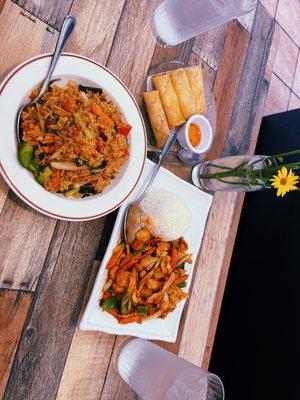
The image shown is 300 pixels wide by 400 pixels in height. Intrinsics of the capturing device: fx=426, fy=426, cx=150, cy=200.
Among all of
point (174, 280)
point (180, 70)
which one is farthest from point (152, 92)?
point (174, 280)

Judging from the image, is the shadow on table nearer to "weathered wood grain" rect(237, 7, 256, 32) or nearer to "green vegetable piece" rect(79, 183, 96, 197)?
"weathered wood grain" rect(237, 7, 256, 32)

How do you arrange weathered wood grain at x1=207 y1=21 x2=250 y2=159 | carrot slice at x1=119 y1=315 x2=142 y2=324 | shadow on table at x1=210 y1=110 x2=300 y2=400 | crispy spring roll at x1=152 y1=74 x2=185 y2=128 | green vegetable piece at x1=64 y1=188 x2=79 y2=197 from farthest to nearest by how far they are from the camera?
1. shadow on table at x1=210 y1=110 x2=300 y2=400
2. weathered wood grain at x1=207 y1=21 x2=250 y2=159
3. crispy spring roll at x1=152 y1=74 x2=185 y2=128
4. carrot slice at x1=119 y1=315 x2=142 y2=324
5. green vegetable piece at x1=64 y1=188 x2=79 y2=197

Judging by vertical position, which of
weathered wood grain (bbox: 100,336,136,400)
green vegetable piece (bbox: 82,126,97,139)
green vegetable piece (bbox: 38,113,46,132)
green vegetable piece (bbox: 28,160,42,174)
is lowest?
weathered wood grain (bbox: 100,336,136,400)

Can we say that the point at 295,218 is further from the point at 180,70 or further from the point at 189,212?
the point at 180,70

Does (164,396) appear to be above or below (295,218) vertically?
below

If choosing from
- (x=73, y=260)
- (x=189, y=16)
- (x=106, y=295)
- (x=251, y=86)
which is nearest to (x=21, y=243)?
(x=73, y=260)

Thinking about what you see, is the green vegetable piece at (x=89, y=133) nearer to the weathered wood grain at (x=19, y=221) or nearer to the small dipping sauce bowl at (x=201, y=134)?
the weathered wood grain at (x=19, y=221)

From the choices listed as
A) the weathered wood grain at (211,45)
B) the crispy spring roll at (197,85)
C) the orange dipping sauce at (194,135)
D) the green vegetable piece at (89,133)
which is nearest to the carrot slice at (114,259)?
the green vegetable piece at (89,133)

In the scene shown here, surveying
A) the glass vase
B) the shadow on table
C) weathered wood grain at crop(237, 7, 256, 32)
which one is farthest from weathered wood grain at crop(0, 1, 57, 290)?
the shadow on table
